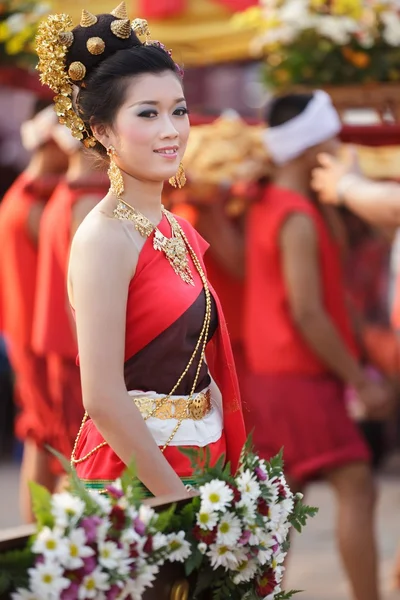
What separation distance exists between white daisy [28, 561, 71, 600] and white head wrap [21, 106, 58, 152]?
3.72 metres

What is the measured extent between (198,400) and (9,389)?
6.11 m

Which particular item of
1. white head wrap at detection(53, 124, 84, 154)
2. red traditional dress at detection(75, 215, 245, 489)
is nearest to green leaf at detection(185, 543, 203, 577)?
red traditional dress at detection(75, 215, 245, 489)

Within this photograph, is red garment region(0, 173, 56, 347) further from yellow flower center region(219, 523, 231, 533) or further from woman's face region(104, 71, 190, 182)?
yellow flower center region(219, 523, 231, 533)

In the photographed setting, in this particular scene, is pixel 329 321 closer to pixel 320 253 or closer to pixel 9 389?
pixel 320 253

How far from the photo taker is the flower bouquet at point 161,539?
6.18 feet

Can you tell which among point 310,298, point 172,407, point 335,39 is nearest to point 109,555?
point 172,407

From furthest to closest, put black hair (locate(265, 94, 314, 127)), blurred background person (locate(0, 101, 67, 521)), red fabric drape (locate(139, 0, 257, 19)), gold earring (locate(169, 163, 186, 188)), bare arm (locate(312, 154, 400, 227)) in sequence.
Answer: red fabric drape (locate(139, 0, 257, 19)) → blurred background person (locate(0, 101, 67, 521)) → black hair (locate(265, 94, 314, 127)) → bare arm (locate(312, 154, 400, 227)) → gold earring (locate(169, 163, 186, 188))

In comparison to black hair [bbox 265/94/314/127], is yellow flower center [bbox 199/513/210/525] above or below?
below

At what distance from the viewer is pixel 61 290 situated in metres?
5.06

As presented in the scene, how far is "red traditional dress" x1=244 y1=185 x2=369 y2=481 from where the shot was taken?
453 centimetres

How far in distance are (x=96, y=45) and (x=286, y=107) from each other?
2.47 meters

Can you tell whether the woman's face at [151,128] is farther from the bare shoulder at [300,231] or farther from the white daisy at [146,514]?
the bare shoulder at [300,231]

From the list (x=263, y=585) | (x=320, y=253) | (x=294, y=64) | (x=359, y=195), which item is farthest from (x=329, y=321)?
(x=263, y=585)

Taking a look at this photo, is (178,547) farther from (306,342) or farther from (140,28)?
(306,342)
